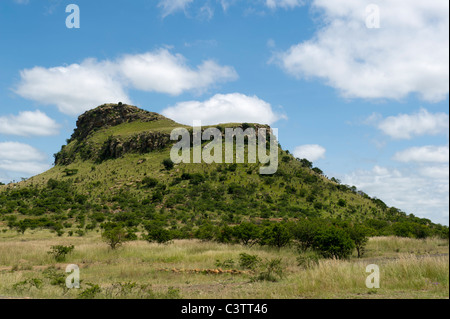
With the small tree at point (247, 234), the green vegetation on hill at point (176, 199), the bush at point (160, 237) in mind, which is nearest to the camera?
the small tree at point (247, 234)

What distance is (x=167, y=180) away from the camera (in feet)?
251

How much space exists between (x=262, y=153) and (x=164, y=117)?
53291mm

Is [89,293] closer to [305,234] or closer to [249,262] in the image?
[249,262]

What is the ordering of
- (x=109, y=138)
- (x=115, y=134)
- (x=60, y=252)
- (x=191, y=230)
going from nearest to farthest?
(x=60, y=252) < (x=191, y=230) < (x=109, y=138) < (x=115, y=134)

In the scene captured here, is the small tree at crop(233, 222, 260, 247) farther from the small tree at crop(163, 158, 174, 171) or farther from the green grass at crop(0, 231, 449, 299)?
the small tree at crop(163, 158, 174, 171)

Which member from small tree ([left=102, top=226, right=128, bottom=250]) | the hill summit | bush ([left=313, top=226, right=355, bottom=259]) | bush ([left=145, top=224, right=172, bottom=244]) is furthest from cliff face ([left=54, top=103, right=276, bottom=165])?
bush ([left=313, top=226, right=355, bottom=259])

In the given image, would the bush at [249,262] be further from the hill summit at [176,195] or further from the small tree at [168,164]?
the small tree at [168,164]

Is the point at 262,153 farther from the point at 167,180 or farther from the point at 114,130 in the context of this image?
the point at 114,130

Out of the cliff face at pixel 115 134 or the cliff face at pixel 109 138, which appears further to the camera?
the cliff face at pixel 115 134

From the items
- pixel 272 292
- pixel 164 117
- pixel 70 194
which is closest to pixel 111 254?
pixel 272 292

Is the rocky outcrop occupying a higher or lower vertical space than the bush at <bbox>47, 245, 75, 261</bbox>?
higher

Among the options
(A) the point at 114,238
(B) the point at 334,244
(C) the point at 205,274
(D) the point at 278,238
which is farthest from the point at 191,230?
(C) the point at 205,274

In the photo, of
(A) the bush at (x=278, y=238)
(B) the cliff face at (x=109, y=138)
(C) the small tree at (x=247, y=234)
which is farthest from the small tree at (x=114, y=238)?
(B) the cliff face at (x=109, y=138)

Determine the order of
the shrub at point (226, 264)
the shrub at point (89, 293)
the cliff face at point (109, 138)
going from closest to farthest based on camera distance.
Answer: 1. the shrub at point (89, 293)
2. the shrub at point (226, 264)
3. the cliff face at point (109, 138)
